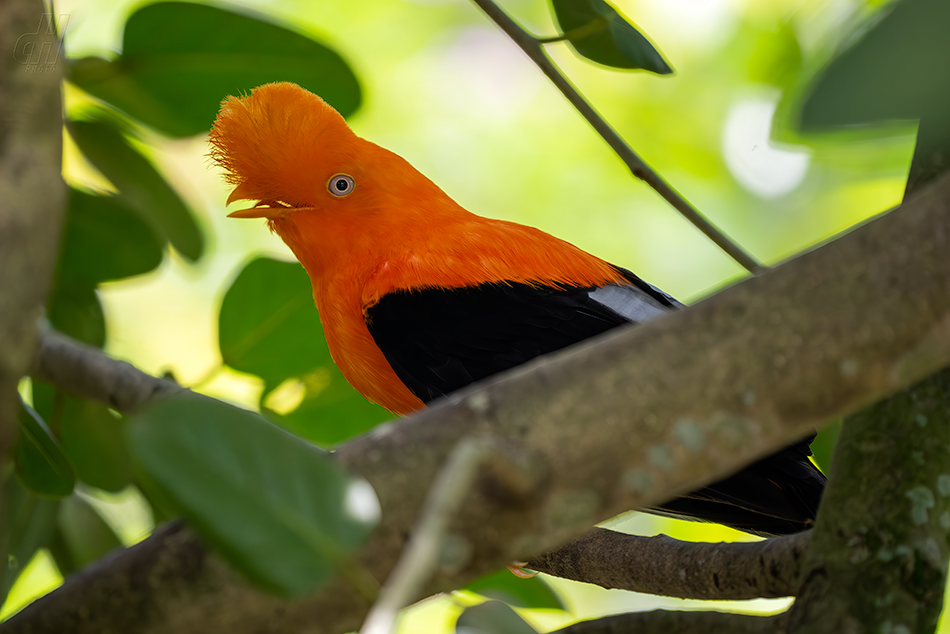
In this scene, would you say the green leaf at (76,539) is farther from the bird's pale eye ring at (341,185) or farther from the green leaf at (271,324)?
the bird's pale eye ring at (341,185)

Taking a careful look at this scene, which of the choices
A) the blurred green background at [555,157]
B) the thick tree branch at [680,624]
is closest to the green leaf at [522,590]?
the thick tree branch at [680,624]

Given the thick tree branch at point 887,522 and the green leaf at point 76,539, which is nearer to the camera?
the thick tree branch at point 887,522

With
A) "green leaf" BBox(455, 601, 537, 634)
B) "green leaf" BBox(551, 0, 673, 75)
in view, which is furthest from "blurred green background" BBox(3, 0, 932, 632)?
"green leaf" BBox(455, 601, 537, 634)

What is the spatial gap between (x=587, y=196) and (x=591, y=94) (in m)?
0.67

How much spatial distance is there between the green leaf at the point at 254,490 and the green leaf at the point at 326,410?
1.16 m

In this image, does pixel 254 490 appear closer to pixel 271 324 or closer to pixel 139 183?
pixel 271 324

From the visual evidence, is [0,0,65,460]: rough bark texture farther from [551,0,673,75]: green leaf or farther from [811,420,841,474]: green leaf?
[811,420,841,474]: green leaf

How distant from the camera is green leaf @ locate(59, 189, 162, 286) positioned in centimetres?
165

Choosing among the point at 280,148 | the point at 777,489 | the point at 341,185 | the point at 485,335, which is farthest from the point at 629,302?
the point at 280,148

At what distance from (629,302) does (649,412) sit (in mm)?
911

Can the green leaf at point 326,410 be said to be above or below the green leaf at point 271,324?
below

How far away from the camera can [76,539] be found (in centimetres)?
171

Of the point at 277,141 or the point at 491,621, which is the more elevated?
the point at 277,141

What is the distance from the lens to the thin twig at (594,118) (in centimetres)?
136
